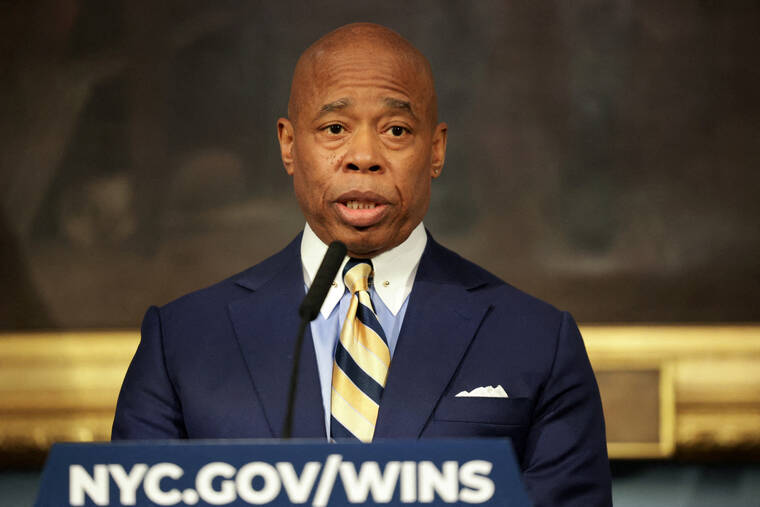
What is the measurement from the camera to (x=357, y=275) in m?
1.66

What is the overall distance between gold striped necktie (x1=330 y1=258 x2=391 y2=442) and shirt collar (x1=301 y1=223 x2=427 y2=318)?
7 cm

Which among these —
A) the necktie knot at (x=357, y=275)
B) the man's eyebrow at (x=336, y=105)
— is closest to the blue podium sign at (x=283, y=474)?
the necktie knot at (x=357, y=275)

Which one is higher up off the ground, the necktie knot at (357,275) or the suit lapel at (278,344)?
the necktie knot at (357,275)

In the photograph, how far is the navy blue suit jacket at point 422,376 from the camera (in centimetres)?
157

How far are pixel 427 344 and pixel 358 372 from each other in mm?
124

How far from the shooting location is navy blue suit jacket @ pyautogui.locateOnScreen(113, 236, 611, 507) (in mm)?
1568

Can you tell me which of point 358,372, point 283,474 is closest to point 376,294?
point 358,372

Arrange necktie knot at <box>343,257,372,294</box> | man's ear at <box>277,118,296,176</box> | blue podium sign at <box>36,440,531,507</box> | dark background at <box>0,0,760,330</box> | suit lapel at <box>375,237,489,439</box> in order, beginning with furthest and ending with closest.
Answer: dark background at <box>0,0,760,330</box>, man's ear at <box>277,118,296,176</box>, necktie knot at <box>343,257,372,294</box>, suit lapel at <box>375,237,489,439</box>, blue podium sign at <box>36,440,531,507</box>

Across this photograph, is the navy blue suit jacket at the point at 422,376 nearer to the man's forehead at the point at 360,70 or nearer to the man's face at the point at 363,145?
the man's face at the point at 363,145

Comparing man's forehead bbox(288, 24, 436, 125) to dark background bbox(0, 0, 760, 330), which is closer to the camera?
man's forehead bbox(288, 24, 436, 125)

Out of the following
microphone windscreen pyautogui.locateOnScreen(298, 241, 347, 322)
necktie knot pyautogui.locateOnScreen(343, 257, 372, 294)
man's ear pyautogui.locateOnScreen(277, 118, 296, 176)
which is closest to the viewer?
microphone windscreen pyautogui.locateOnScreen(298, 241, 347, 322)

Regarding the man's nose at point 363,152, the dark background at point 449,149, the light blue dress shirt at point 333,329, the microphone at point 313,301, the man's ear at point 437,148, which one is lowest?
the microphone at point 313,301

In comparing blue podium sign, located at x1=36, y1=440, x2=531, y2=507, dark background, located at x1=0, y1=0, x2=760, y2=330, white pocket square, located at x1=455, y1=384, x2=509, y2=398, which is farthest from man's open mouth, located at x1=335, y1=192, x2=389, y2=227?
dark background, located at x1=0, y1=0, x2=760, y2=330

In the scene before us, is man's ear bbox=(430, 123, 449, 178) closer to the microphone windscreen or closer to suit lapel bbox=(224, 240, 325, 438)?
suit lapel bbox=(224, 240, 325, 438)
